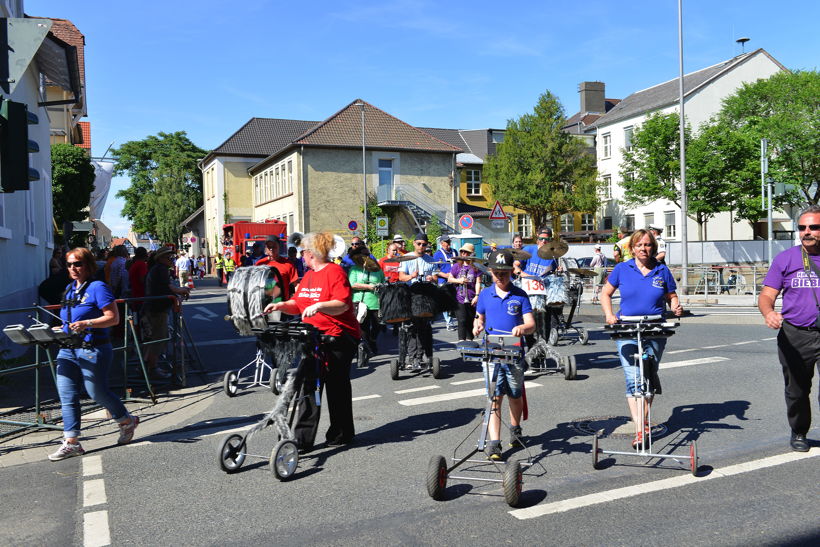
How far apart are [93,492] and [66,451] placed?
3.89 feet

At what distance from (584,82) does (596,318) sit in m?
57.1

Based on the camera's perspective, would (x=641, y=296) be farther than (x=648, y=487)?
Yes

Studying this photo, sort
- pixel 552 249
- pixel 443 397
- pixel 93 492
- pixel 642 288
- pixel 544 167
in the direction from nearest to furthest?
pixel 93 492
pixel 642 288
pixel 443 397
pixel 552 249
pixel 544 167

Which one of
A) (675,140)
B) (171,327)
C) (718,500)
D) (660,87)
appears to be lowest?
(718,500)

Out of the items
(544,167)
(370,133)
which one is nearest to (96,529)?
(370,133)

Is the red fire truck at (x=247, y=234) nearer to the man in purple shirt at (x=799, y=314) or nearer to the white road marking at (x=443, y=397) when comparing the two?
the white road marking at (x=443, y=397)

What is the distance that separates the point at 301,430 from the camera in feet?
20.0

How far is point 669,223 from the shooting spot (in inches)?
2015

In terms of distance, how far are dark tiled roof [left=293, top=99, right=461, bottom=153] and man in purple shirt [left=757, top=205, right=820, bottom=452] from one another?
40.5m

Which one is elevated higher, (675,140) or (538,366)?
(675,140)

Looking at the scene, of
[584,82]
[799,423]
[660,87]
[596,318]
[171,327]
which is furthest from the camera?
[584,82]

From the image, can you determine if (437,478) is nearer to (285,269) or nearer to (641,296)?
(641,296)

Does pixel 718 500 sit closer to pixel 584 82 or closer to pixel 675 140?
pixel 675 140

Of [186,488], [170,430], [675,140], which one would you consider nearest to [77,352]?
[170,430]
